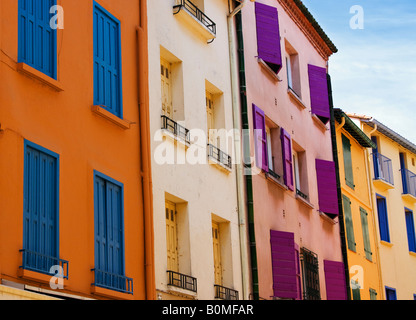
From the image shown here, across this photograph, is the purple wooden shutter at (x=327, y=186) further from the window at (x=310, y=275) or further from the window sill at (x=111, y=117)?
the window sill at (x=111, y=117)

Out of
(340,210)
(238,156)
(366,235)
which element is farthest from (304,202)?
(366,235)

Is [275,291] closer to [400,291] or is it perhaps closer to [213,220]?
[213,220]

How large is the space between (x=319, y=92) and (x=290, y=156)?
4.41m

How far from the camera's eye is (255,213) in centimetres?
1903

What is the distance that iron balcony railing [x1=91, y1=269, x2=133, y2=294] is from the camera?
499 inches

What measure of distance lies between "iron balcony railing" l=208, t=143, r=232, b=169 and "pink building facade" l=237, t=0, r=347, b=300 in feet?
2.97

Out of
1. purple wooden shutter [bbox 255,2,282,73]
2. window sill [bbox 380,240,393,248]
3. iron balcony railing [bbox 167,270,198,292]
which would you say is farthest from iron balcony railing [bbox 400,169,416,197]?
iron balcony railing [bbox 167,270,198,292]

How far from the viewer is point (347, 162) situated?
28609mm

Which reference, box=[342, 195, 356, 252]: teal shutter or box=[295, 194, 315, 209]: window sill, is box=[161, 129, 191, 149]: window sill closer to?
box=[295, 194, 315, 209]: window sill

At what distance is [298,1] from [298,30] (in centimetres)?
95

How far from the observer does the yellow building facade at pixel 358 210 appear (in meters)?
26.7

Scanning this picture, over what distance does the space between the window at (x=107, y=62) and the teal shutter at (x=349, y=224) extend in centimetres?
1390

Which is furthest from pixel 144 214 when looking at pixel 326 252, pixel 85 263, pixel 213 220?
pixel 326 252

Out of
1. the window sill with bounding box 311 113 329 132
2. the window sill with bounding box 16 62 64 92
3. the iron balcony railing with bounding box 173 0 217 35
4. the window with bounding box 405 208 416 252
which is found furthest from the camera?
the window with bounding box 405 208 416 252
